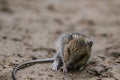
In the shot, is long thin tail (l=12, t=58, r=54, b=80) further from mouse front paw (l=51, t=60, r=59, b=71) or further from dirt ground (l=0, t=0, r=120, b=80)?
mouse front paw (l=51, t=60, r=59, b=71)

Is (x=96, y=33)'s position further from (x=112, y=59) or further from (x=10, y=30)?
(x=112, y=59)

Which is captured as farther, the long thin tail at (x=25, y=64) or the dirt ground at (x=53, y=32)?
the dirt ground at (x=53, y=32)

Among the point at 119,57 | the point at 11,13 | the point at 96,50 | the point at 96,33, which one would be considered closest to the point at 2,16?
the point at 11,13

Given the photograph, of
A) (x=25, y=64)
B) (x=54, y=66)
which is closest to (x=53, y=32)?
(x=25, y=64)

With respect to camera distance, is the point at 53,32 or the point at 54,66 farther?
the point at 53,32

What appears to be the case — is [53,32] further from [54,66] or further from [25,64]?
[54,66]

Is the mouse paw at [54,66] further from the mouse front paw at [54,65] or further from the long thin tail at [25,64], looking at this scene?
the long thin tail at [25,64]

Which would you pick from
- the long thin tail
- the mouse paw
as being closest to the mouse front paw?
the mouse paw

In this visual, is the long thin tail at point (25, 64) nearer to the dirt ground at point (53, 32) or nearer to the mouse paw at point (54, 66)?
the dirt ground at point (53, 32)

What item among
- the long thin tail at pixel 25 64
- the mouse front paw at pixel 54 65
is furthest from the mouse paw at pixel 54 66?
the long thin tail at pixel 25 64
